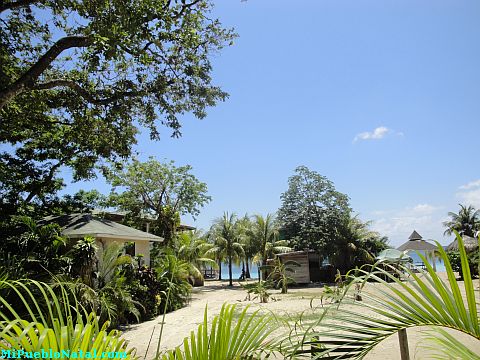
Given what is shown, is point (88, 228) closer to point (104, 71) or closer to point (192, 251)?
point (104, 71)

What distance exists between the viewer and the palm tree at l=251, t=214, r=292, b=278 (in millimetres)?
33094

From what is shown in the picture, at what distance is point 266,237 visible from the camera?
34.1m

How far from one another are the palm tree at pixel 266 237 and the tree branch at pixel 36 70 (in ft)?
82.5

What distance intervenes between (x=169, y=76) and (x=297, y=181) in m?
22.7

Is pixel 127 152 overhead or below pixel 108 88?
below

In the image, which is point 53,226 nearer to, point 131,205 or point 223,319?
point 223,319

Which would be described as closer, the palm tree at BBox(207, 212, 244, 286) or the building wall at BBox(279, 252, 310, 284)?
the building wall at BBox(279, 252, 310, 284)

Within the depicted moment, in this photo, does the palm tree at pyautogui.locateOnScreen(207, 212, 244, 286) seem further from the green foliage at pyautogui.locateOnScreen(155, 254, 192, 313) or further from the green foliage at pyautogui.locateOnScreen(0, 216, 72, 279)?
the green foliage at pyautogui.locateOnScreen(0, 216, 72, 279)

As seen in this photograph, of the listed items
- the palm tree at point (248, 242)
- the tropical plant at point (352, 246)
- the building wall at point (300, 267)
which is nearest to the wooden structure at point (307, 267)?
the building wall at point (300, 267)

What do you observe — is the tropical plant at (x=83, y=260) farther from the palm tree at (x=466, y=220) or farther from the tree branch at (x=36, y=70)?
the palm tree at (x=466, y=220)

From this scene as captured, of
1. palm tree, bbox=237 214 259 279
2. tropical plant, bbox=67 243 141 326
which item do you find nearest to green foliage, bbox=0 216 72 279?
tropical plant, bbox=67 243 141 326

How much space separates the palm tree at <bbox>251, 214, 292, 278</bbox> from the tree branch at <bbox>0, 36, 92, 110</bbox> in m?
25.1

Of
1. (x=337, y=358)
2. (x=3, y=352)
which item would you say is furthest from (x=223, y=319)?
(x=3, y=352)

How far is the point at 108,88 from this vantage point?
12.1 metres
